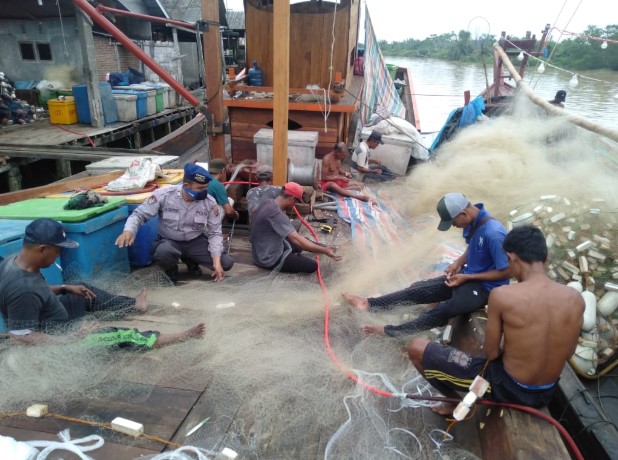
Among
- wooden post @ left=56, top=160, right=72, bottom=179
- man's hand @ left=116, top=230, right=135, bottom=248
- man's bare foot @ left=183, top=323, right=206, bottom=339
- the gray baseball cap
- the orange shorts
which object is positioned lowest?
wooden post @ left=56, top=160, right=72, bottom=179

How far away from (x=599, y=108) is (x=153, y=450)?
24154 mm

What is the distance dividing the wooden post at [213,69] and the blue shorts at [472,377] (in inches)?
214

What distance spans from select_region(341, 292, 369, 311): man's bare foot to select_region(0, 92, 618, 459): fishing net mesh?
0.35 feet

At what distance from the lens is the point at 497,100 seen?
1347cm

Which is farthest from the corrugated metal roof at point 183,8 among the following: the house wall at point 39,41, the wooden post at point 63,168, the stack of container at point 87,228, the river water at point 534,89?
the stack of container at point 87,228

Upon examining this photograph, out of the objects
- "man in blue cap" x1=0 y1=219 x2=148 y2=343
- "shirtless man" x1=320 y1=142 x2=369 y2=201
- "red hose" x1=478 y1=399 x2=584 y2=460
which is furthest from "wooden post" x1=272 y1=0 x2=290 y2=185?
"red hose" x1=478 y1=399 x2=584 y2=460

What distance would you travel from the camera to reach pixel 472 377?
2.51 meters

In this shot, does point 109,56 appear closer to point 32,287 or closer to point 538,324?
point 32,287

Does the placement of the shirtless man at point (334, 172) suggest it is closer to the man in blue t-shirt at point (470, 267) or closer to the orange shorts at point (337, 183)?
the orange shorts at point (337, 183)

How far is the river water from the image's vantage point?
19016mm

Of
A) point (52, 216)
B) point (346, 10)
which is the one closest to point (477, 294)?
point (52, 216)

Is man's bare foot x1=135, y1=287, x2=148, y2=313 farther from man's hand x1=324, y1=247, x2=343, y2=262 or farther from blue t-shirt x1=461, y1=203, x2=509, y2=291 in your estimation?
blue t-shirt x1=461, y1=203, x2=509, y2=291

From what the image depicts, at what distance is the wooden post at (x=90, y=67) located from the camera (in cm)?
1136

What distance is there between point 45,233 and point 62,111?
1130 cm
